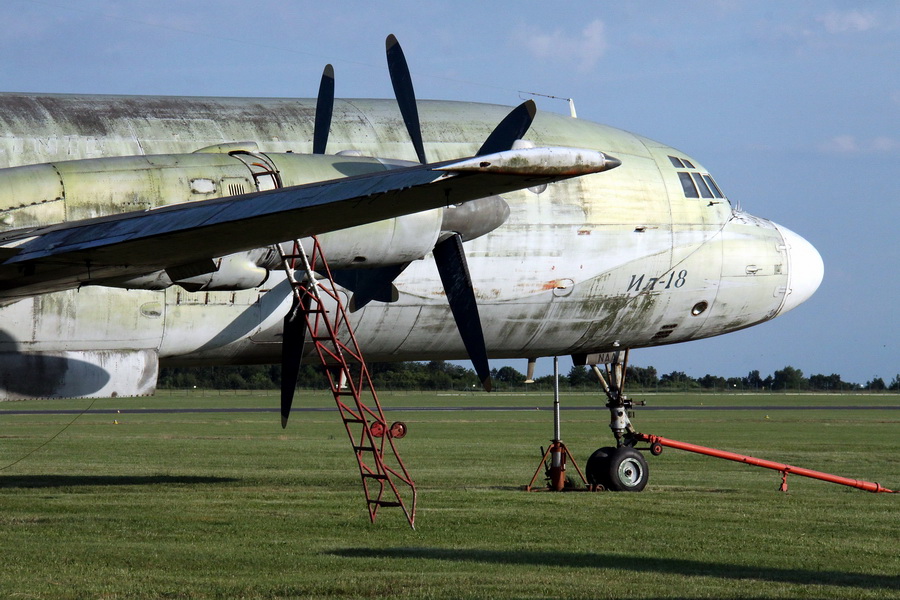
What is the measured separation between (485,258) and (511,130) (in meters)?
4.37

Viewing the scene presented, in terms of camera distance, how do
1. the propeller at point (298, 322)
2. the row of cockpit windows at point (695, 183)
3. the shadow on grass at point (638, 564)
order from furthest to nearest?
the row of cockpit windows at point (695, 183), the propeller at point (298, 322), the shadow on grass at point (638, 564)

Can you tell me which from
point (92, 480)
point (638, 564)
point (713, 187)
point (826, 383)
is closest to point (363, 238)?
point (638, 564)

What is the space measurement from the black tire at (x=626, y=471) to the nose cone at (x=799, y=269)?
396 centimetres

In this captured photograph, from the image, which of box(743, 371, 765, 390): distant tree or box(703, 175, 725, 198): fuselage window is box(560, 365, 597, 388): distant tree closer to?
box(743, 371, 765, 390): distant tree

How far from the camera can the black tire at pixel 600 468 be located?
20.7 m

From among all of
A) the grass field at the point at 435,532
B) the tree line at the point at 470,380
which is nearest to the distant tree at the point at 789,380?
the tree line at the point at 470,380

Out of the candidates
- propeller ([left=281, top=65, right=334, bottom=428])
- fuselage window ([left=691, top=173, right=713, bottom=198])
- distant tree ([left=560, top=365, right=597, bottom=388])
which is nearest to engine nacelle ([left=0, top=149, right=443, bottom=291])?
propeller ([left=281, top=65, right=334, bottom=428])

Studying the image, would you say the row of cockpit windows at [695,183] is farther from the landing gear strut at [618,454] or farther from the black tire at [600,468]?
the black tire at [600,468]

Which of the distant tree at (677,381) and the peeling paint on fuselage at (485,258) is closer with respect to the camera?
the peeling paint on fuselage at (485,258)

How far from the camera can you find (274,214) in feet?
30.3

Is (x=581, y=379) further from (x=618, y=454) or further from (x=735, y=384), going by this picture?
(x=618, y=454)

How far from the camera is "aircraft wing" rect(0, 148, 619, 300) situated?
29.2 feet

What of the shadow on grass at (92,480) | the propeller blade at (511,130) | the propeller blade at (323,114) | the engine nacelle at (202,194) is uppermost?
the propeller blade at (323,114)

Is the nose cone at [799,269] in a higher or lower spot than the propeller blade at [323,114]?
lower
